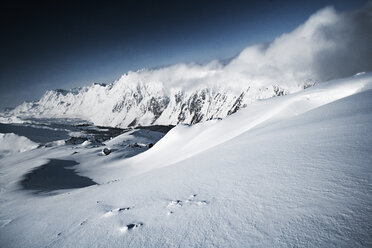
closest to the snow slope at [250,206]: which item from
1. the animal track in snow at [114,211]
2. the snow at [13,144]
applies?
the animal track in snow at [114,211]

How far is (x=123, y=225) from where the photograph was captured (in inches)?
177

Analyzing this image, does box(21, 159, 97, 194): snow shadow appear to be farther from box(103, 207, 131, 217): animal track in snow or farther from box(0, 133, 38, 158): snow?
box(0, 133, 38, 158): snow

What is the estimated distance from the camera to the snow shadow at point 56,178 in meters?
21.7

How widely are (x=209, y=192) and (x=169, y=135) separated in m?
26.5

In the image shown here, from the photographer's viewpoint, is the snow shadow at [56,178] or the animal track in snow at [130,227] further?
the snow shadow at [56,178]

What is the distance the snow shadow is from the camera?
2170 cm

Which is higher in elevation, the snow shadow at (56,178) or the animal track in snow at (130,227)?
the animal track in snow at (130,227)

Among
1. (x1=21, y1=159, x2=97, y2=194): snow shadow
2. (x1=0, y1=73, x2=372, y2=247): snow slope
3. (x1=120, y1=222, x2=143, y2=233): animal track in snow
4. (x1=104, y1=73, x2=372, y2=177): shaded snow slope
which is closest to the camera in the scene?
(x1=0, y1=73, x2=372, y2=247): snow slope

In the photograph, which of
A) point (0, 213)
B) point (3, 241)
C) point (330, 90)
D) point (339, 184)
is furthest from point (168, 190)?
point (330, 90)

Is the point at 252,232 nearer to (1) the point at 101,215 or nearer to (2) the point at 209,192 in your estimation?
(2) the point at 209,192

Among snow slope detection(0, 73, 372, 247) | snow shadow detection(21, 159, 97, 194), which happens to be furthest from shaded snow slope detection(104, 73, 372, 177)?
snow slope detection(0, 73, 372, 247)

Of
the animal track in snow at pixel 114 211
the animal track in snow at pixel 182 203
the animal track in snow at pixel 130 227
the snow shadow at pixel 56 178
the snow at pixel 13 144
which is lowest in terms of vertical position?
the snow shadow at pixel 56 178

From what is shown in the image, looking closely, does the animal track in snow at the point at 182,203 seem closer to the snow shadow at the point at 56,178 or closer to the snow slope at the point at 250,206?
the snow slope at the point at 250,206

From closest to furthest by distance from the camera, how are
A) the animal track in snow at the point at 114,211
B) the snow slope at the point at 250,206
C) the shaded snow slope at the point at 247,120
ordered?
1. the snow slope at the point at 250,206
2. the animal track in snow at the point at 114,211
3. the shaded snow slope at the point at 247,120
